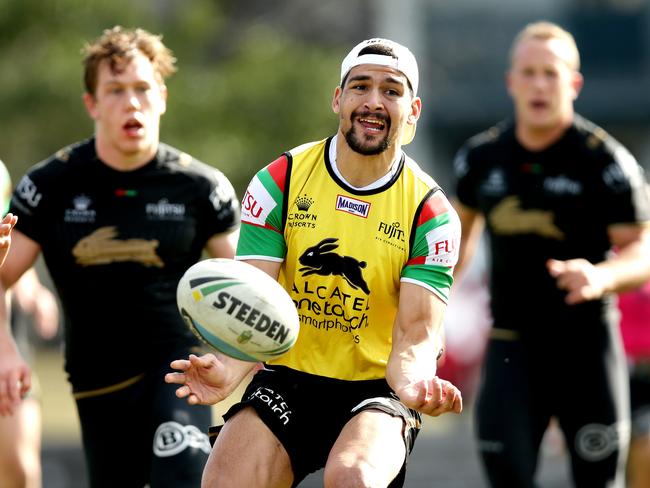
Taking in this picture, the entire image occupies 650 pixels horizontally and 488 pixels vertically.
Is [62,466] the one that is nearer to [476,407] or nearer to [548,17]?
[476,407]

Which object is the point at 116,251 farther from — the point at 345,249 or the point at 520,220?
the point at 520,220

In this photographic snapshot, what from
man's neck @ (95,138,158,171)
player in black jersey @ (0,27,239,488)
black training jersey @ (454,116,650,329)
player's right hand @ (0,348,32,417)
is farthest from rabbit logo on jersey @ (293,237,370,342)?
black training jersey @ (454,116,650,329)

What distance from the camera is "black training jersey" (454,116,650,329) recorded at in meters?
8.77

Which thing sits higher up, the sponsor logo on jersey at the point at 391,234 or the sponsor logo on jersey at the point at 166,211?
the sponsor logo on jersey at the point at 166,211

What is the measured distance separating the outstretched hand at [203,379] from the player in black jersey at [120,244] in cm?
144

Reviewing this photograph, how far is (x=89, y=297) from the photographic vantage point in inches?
315

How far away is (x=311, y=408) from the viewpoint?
258 inches

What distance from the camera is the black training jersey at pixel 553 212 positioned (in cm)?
877

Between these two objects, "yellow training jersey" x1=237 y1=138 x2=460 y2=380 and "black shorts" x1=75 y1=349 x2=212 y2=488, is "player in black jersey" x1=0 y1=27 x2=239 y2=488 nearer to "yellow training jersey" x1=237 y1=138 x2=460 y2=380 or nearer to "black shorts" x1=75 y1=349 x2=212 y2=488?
"black shorts" x1=75 y1=349 x2=212 y2=488

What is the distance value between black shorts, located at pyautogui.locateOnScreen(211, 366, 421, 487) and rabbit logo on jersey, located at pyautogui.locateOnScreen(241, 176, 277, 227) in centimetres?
71

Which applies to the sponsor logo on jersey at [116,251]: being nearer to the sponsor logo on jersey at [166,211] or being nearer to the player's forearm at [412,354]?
the sponsor logo on jersey at [166,211]

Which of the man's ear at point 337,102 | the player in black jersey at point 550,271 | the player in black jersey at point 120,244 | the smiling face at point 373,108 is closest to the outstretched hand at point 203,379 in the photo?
the smiling face at point 373,108

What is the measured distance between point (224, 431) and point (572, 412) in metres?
3.01

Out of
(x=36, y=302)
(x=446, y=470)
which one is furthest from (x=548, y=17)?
(x=36, y=302)
